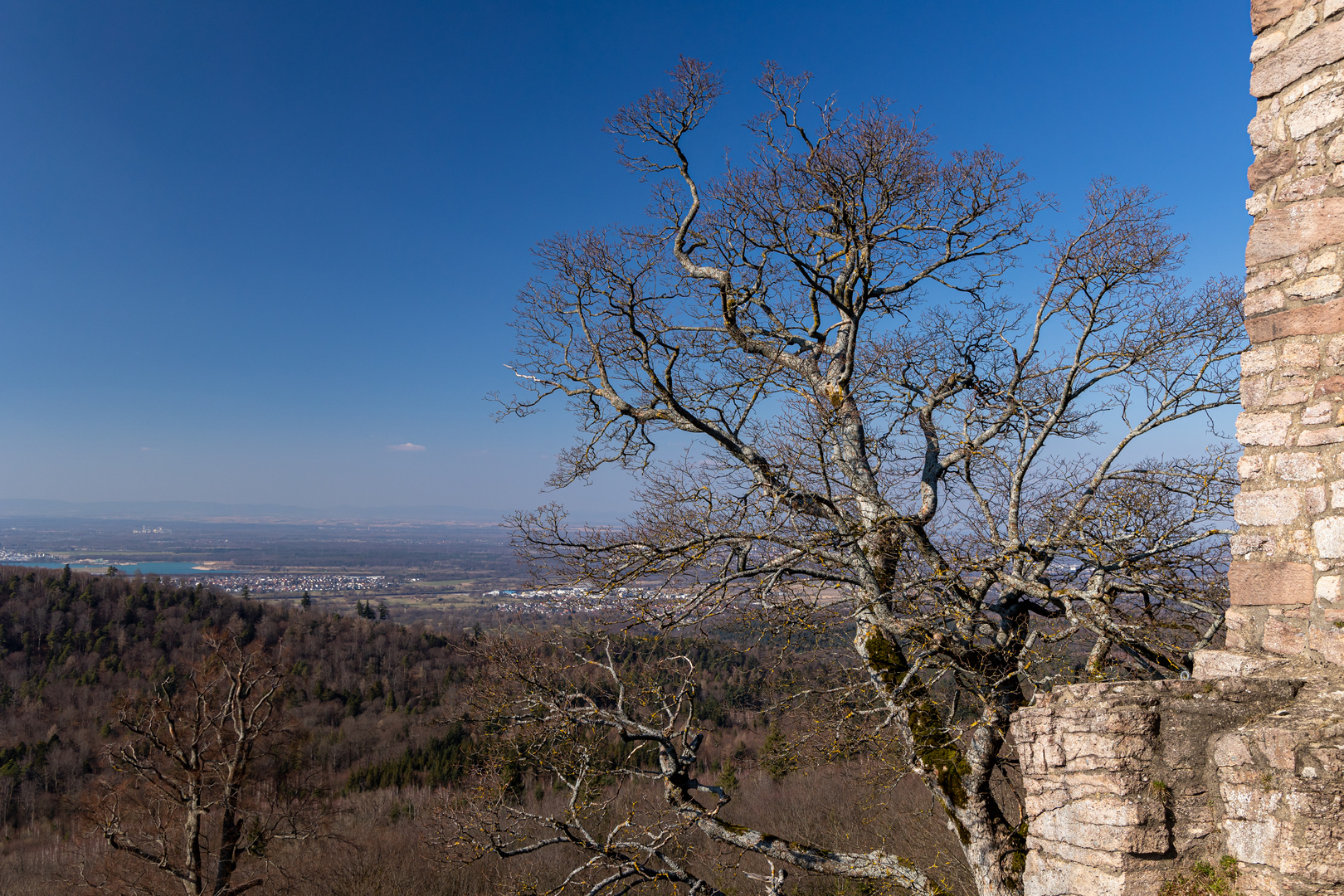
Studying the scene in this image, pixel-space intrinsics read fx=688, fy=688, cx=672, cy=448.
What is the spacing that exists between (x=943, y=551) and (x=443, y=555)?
5955 inches

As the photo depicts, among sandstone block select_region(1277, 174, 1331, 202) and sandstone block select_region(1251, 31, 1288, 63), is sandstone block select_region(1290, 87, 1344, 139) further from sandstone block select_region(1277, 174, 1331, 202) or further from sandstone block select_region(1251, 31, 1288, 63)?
sandstone block select_region(1251, 31, 1288, 63)

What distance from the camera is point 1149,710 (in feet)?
10.2

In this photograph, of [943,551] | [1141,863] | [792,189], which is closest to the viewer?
[1141,863]

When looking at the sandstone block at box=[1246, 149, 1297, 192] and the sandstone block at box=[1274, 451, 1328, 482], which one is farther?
the sandstone block at box=[1246, 149, 1297, 192]

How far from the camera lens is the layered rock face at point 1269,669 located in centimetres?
281

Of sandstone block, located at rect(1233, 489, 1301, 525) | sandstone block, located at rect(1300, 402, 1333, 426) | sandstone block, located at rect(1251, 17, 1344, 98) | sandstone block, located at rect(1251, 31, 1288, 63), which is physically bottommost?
sandstone block, located at rect(1233, 489, 1301, 525)

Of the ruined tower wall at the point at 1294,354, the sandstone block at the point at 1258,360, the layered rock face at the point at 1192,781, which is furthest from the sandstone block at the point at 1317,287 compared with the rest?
the layered rock face at the point at 1192,781

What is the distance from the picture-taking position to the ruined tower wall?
3223mm

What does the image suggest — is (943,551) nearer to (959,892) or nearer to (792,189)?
(792,189)

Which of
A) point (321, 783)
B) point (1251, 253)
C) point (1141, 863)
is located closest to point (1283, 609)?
point (1141, 863)

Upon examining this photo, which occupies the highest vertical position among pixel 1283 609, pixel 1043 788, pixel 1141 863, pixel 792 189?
pixel 792 189

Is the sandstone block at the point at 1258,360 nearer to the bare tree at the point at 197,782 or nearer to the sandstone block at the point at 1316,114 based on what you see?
the sandstone block at the point at 1316,114

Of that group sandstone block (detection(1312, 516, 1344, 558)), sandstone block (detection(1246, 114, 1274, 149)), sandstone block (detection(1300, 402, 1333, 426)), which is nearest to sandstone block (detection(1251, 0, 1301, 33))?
sandstone block (detection(1246, 114, 1274, 149))

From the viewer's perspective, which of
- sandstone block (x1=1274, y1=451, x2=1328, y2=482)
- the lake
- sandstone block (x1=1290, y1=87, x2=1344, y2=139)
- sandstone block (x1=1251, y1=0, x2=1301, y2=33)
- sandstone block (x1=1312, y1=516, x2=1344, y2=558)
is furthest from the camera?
the lake
